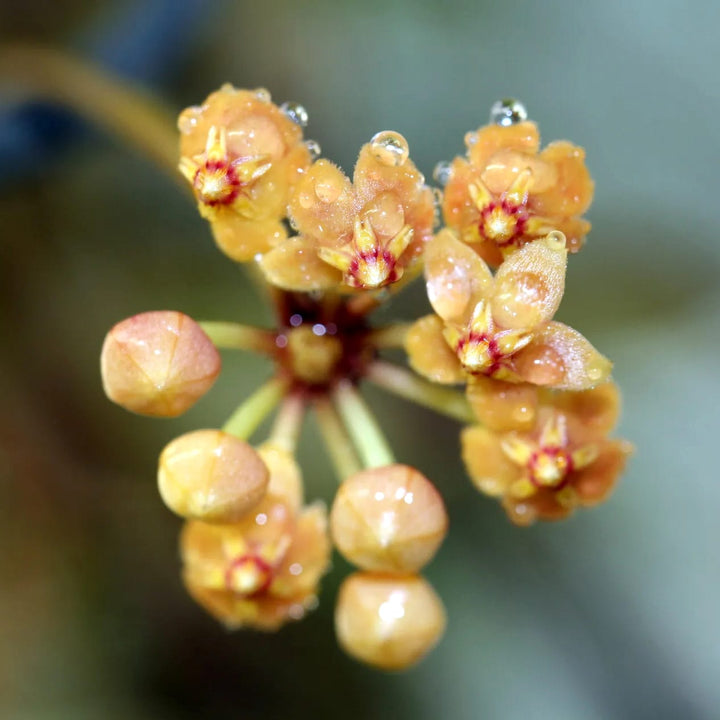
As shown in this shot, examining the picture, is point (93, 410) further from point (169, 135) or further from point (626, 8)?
point (626, 8)

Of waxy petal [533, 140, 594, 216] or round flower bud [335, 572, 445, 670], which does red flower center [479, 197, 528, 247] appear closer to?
waxy petal [533, 140, 594, 216]

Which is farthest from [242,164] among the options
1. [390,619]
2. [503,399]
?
[390,619]

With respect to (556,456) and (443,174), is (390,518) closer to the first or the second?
(556,456)

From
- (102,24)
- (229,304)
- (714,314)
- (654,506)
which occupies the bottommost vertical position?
(654,506)

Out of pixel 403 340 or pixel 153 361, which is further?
pixel 403 340

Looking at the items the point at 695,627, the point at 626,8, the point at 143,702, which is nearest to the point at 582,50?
the point at 626,8

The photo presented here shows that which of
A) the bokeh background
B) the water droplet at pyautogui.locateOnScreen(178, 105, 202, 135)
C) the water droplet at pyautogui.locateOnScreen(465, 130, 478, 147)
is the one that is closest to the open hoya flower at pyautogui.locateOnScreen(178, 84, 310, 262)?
the water droplet at pyautogui.locateOnScreen(178, 105, 202, 135)

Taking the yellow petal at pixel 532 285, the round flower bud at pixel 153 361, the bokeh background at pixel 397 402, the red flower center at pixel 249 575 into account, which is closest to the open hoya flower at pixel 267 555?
the red flower center at pixel 249 575
